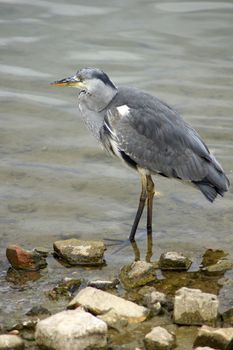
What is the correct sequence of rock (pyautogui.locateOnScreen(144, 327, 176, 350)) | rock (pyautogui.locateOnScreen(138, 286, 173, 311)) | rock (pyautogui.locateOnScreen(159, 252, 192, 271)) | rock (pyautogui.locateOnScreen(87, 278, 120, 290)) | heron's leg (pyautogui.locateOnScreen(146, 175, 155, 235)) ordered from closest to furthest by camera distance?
rock (pyautogui.locateOnScreen(144, 327, 176, 350))
rock (pyautogui.locateOnScreen(138, 286, 173, 311))
rock (pyautogui.locateOnScreen(87, 278, 120, 290))
rock (pyautogui.locateOnScreen(159, 252, 192, 271))
heron's leg (pyautogui.locateOnScreen(146, 175, 155, 235))

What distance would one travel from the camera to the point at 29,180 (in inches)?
347

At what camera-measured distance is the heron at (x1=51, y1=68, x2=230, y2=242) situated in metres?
7.64

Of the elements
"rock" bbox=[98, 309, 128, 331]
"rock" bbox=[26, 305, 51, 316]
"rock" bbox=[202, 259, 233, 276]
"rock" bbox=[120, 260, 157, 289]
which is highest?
"rock" bbox=[98, 309, 128, 331]

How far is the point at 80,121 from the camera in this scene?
1059 centimetres

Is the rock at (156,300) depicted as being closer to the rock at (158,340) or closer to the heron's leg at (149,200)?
the rock at (158,340)

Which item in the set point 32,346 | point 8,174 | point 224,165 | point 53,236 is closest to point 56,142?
point 8,174

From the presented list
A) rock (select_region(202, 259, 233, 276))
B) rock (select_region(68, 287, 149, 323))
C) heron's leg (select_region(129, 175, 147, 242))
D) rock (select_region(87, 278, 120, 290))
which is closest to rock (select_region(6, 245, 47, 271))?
rock (select_region(87, 278, 120, 290))

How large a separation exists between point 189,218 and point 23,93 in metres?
4.17

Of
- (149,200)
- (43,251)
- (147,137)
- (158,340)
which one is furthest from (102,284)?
(147,137)

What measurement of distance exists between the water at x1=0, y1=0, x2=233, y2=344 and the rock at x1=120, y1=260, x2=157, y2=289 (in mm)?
234

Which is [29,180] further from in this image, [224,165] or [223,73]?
[223,73]

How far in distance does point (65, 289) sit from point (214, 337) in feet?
4.70

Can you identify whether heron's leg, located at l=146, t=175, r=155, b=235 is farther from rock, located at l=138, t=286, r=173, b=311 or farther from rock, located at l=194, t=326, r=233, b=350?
rock, located at l=194, t=326, r=233, b=350

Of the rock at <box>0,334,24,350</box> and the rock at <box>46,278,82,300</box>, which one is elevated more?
the rock at <box>0,334,24,350</box>
